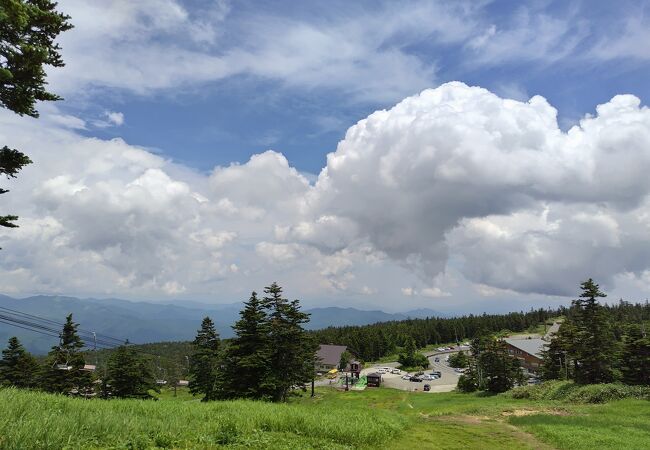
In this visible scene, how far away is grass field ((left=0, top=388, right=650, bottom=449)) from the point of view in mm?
10898

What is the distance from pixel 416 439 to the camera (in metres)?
20.0

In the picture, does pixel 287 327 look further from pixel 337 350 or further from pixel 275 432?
pixel 337 350


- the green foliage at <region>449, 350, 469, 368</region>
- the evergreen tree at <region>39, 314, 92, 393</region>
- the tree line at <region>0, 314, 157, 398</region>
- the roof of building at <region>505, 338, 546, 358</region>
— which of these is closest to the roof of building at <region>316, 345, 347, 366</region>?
the green foliage at <region>449, 350, 469, 368</region>

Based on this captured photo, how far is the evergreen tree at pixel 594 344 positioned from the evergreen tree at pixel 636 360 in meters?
1.82

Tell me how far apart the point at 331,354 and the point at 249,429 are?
143626 mm

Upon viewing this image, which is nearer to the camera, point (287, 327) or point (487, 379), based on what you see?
point (287, 327)

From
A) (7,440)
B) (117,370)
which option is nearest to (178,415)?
(7,440)

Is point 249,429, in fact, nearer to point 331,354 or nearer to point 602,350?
point 602,350

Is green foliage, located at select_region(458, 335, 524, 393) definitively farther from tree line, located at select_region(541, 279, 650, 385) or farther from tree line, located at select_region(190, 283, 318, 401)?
tree line, located at select_region(190, 283, 318, 401)

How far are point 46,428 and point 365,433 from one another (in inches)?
481

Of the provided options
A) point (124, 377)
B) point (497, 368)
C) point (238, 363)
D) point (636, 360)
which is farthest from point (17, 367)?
point (636, 360)

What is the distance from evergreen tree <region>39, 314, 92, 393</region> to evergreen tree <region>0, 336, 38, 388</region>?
5233 millimetres

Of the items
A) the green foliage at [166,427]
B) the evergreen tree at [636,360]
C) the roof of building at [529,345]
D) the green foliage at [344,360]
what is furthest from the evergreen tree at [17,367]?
the roof of building at [529,345]

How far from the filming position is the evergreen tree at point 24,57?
13242mm
